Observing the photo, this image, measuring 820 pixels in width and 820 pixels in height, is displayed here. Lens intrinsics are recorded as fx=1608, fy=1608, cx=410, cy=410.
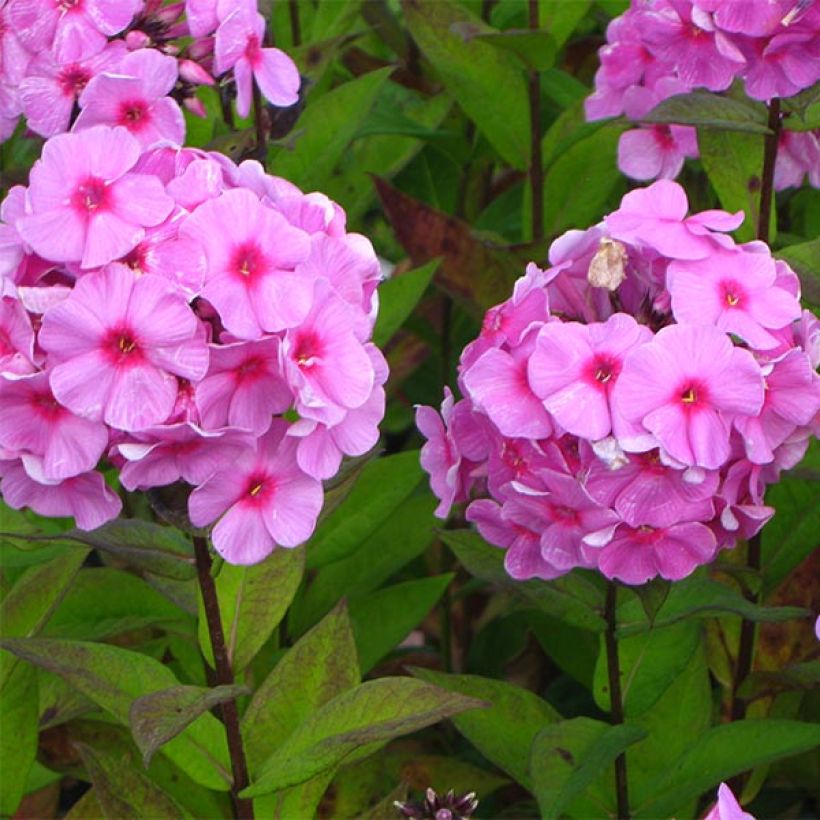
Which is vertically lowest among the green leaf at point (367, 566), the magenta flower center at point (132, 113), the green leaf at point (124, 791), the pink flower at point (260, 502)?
the green leaf at point (367, 566)

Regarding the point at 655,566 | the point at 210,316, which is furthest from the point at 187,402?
the point at 655,566

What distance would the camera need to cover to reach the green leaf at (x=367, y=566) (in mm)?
1912

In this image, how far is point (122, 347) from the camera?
1.12 m

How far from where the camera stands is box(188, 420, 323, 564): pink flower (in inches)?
47.1

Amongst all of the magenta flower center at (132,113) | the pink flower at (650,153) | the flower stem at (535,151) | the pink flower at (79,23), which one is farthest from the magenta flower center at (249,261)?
the flower stem at (535,151)

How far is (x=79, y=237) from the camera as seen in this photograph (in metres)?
1.14

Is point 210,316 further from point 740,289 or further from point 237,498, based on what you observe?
point 740,289

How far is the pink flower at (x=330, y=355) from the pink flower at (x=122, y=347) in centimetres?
8

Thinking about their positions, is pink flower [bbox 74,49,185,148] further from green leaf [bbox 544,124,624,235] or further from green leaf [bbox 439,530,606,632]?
green leaf [bbox 544,124,624,235]

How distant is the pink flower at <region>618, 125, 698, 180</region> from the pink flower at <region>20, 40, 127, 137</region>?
632 mm

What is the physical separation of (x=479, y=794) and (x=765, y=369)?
2.69 ft

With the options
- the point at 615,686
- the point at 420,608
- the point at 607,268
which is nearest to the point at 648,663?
the point at 615,686

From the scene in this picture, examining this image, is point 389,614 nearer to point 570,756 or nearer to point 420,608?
point 420,608

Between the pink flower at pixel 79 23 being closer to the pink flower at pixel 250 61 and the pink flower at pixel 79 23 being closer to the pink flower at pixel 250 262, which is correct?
the pink flower at pixel 250 61
